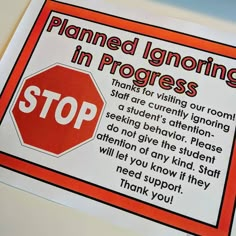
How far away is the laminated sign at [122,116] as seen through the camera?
342mm

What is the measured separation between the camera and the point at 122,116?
1.24 feet

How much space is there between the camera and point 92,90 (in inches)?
15.4

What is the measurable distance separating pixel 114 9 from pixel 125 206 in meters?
0.27

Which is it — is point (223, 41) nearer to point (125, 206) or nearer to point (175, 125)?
point (175, 125)

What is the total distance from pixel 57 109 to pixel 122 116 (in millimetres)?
81

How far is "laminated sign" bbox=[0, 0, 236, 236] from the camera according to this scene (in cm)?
34

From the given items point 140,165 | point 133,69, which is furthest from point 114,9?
point 140,165

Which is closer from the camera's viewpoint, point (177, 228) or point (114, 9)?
point (177, 228)

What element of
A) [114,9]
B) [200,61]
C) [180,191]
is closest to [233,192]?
[180,191]

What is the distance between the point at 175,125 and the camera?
37cm

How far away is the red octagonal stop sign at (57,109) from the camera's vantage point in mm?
368

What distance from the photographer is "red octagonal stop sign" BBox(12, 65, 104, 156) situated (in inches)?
14.5

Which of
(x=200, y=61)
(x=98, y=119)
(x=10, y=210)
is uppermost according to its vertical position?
(x=200, y=61)

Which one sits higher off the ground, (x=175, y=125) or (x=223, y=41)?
(x=223, y=41)
